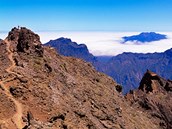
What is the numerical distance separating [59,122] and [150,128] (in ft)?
188

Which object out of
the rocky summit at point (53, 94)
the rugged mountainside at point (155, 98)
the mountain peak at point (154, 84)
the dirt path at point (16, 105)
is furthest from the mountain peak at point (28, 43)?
the mountain peak at point (154, 84)

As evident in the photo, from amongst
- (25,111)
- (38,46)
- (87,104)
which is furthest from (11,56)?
(25,111)

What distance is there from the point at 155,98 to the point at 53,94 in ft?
273

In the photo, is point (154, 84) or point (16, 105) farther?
point (154, 84)

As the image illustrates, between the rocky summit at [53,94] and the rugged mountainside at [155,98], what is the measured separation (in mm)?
3580

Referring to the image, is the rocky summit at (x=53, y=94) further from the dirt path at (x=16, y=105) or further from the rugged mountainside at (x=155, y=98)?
the rugged mountainside at (x=155, y=98)

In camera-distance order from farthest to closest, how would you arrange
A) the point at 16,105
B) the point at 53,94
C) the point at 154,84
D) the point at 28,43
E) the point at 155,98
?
the point at 154,84
the point at 155,98
the point at 28,43
the point at 53,94
the point at 16,105

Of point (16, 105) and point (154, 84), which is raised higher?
point (16, 105)

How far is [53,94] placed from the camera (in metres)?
96.2

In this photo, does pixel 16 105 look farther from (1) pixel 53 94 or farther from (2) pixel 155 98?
(2) pixel 155 98

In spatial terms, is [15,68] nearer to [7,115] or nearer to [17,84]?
[17,84]

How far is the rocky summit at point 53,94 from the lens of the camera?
83688 mm

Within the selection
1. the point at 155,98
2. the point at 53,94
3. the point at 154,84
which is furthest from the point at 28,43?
the point at 154,84

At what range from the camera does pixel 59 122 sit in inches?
3241
